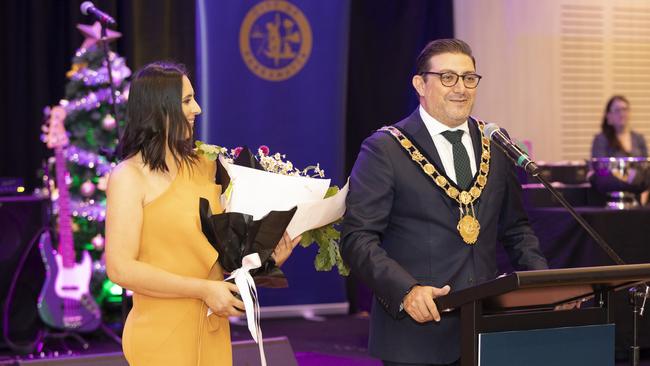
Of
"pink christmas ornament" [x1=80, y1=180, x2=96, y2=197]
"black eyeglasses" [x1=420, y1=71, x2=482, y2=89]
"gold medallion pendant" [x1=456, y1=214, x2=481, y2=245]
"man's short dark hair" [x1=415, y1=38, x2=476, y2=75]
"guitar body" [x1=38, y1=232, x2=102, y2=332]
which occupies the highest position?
"man's short dark hair" [x1=415, y1=38, x2=476, y2=75]

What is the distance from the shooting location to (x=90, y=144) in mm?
6188

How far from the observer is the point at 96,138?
6.18 m

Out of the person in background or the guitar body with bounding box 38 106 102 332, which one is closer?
the guitar body with bounding box 38 106 102 332

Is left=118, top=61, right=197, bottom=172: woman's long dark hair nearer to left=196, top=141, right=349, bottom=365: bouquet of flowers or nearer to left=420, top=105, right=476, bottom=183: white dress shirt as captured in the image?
left=196, top=141, right=349, bottom=365: bouquet of flowers

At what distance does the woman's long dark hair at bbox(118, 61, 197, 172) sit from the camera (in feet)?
8.49

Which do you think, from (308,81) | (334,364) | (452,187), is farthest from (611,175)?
(452,187)

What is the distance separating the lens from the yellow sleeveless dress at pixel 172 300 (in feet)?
→ 8.38

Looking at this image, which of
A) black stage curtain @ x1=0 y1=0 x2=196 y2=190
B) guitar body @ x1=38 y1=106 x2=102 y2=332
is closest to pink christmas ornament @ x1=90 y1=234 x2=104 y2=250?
guitar body @ x1=38 y1=106 x2=102 y2=332

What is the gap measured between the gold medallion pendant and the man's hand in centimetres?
33

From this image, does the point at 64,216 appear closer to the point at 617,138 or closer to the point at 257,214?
the point at 257,214

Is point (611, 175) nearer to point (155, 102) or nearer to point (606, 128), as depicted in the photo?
point (606, 128)

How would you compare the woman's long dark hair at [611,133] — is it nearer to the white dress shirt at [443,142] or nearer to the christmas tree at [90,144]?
the christmas tree at [90,144]

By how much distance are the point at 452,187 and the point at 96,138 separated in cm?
390

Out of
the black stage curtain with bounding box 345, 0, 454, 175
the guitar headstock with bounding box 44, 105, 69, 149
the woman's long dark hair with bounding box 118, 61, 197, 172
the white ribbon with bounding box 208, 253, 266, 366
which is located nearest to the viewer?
the white ribbon with bounding box 208, 253, 266, 366
